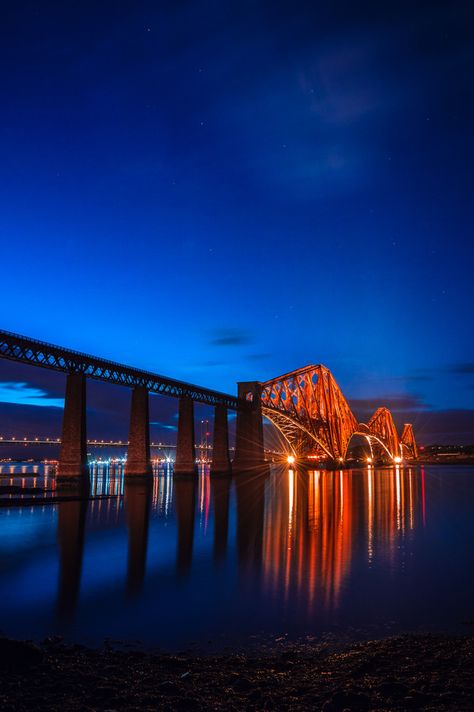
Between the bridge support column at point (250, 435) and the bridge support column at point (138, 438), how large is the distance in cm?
3982

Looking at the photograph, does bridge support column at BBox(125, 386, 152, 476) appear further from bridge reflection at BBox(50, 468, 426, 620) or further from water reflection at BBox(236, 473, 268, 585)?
water reflection at BBox(236, 473, 268, 585)

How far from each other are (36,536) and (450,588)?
18413 millimetres

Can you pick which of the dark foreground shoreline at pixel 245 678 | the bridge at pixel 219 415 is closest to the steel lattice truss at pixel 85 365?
the bridge at pixel 219 415

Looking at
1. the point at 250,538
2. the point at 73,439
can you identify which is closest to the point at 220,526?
the point at 250,538

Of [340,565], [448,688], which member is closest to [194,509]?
[340,565]

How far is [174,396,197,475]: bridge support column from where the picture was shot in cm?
7731

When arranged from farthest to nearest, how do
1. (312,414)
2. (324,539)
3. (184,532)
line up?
(312,414), (184,532), (324,539)

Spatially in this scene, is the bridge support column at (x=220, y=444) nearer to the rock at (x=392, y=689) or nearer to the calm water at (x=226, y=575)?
the calm water at (x=226, y=575)

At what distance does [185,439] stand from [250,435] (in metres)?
33.7

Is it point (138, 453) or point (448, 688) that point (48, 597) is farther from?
point (138, 453)

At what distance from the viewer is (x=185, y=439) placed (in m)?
77.6

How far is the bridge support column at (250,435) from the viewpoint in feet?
348

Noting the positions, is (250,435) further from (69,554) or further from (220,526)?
(69,554)

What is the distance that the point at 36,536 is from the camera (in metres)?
25.2
